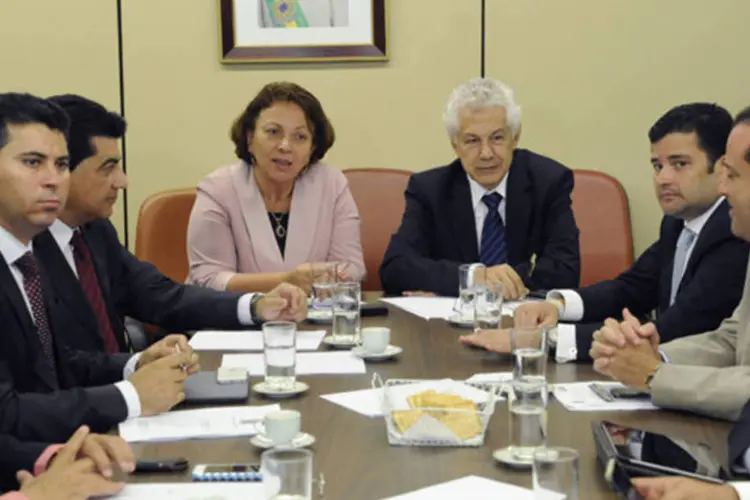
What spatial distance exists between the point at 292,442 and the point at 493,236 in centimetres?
218

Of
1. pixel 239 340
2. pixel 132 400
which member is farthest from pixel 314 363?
pixel 132 400

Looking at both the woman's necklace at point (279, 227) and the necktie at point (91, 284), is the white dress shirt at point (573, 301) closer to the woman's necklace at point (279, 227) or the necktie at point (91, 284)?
the woman's necklace at point (279, 227)

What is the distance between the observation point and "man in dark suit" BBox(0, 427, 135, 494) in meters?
1.46

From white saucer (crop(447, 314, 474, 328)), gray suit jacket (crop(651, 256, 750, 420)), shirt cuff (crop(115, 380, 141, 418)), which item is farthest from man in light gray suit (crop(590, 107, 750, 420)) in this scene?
shirt cuff (crop(115, 380, 141, 418))

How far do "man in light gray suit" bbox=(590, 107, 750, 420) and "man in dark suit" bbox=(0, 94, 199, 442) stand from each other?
36.6 inches

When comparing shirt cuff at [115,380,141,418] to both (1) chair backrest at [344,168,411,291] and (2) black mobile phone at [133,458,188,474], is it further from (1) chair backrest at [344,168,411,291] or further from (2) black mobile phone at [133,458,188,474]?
(1) chair backrest at [344,168,411,291]

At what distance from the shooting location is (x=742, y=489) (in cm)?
142

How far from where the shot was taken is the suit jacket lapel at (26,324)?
206 centimetres

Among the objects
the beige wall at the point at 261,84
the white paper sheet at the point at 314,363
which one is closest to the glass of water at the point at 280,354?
the white paper sheet at the point at 314,363

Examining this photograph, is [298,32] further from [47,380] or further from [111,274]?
[47,380]

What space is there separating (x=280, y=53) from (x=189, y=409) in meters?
2.90

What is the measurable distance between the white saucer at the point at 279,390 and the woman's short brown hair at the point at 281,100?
1.86 metres

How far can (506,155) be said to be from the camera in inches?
146

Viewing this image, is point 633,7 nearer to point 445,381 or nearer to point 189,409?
point 445,381
